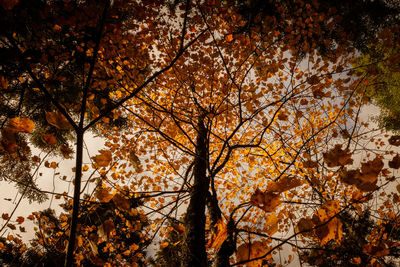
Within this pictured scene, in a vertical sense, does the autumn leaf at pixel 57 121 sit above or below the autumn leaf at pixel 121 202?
above

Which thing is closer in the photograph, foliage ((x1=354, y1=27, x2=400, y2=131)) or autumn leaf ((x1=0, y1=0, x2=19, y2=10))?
autumn leaf ((x1=0, y1=0, x2=19, y2=10))

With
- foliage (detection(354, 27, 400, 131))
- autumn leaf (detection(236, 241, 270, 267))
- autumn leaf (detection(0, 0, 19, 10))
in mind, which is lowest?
autumn leaf (detection(236, 241, 270, 267))

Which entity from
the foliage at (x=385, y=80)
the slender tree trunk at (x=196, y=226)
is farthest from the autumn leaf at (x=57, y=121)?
the foliage at (x=385, y=80)

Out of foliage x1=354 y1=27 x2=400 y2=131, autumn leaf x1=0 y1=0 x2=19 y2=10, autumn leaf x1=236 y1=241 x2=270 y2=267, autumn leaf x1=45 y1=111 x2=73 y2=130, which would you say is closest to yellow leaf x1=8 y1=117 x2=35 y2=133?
autumn leaf x1=45 y1=111 x2=73 y2=130

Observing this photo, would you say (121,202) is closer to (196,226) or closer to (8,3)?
(196,226)

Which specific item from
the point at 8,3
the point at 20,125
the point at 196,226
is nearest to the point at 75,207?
the point at 196,226

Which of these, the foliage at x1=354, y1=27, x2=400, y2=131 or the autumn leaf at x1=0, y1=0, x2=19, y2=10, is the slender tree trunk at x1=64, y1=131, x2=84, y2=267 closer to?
the autumn leaf at x1=0, y1=0, x2=19, y2=10

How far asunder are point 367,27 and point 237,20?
10.2ft

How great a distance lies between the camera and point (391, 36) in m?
4.67

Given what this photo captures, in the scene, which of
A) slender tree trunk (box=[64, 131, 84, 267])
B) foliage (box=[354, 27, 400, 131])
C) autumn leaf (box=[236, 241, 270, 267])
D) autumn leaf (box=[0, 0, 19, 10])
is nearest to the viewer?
slender tree trunk (box=[64, 131, 84, 267])

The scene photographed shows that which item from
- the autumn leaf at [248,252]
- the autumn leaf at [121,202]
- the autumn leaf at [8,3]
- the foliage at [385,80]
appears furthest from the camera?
the foliage at [385,80]

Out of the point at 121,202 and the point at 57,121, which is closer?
the point at 57,121

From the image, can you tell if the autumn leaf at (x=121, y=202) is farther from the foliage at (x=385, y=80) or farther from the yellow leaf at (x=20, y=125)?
the foliage at (x=385, y=80)

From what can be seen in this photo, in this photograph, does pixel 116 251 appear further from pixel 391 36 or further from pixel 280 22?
pixel 391 36
